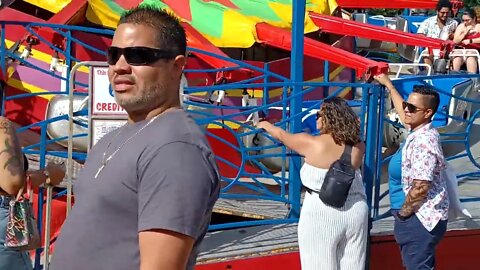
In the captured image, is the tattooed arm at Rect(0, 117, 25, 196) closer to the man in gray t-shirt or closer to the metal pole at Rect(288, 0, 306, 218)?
the man in gray t-shirt

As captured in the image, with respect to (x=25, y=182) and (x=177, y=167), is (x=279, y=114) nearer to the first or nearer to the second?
(x=25, y=182)

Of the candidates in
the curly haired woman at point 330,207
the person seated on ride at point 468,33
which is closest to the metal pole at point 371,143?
the curly haired woman at point 330,207

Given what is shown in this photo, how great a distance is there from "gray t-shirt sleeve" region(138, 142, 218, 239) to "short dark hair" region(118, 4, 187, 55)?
1.02ft

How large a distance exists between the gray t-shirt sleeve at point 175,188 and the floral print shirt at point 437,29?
10218 millimetres

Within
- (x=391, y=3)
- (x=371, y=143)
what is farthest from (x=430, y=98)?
(x=391, y=3)

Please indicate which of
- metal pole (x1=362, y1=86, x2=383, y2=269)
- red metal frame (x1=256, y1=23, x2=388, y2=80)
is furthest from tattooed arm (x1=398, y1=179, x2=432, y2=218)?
red metal frame (x1=256, y1=23, x2=388, y2=80)

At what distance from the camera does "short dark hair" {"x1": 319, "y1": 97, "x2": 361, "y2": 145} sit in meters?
4.90

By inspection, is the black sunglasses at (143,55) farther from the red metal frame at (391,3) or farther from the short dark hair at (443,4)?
the short dark hair at (443,4)

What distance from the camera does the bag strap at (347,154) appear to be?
492 cm

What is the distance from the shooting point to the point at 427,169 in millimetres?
4871

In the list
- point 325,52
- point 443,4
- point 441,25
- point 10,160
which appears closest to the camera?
point 10,160

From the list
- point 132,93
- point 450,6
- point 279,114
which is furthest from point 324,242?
point 450,6

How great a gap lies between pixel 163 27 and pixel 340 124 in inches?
107

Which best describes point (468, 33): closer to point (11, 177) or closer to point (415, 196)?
point (415, 196)
